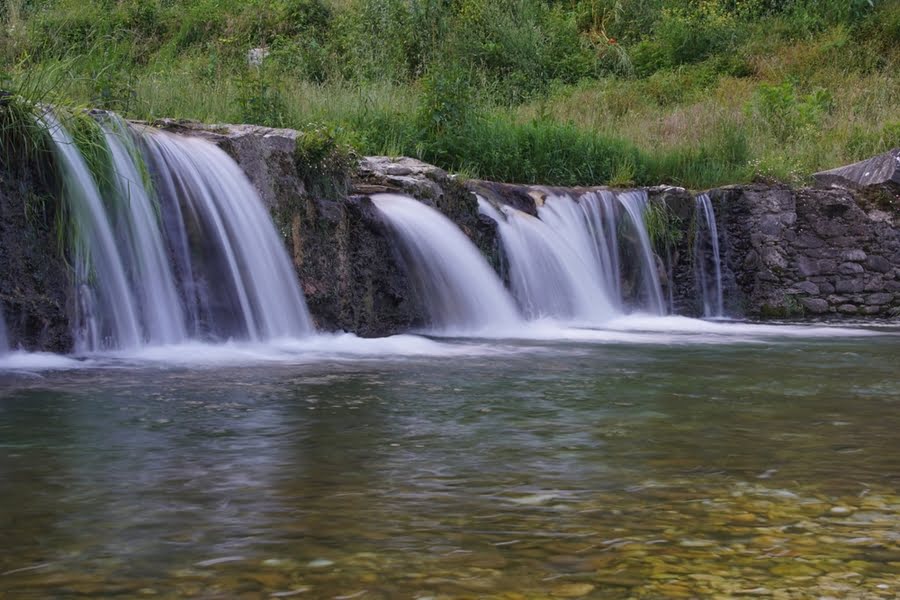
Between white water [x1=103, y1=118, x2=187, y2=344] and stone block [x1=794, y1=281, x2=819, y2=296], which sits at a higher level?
white water [x1=103, y1=118, x2=187, y2=344]

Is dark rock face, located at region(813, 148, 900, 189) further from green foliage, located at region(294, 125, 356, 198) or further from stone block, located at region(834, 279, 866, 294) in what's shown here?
green foliage, located at region(294, 125, 356, 198)

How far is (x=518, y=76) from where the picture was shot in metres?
18.0

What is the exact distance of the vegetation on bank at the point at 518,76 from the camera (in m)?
11.2

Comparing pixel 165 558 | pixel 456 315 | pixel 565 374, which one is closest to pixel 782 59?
pixel 456 315

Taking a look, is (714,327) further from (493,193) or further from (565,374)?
(565,374)

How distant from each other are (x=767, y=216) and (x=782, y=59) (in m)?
7.55

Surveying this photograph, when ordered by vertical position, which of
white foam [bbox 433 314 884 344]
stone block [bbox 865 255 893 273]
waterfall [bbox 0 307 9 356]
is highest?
stone block [bbox 865 255 893 273]

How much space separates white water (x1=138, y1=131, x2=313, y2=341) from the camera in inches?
275

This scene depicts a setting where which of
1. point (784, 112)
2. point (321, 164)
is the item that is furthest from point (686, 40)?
point (321, 164)

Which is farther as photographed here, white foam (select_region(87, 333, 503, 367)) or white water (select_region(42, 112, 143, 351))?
white water (select_region(42, 112, 143, 351))

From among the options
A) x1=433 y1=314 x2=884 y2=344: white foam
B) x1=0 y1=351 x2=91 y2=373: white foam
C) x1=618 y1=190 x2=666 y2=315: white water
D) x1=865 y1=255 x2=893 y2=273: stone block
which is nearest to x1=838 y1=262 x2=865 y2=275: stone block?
A: x1=865 y1=255 x2=893 y2=273: stone block

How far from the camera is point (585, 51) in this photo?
1983cm

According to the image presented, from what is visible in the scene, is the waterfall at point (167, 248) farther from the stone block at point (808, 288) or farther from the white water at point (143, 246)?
the stone block at point (808, 288)

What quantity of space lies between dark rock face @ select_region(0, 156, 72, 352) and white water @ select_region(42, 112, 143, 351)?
10 centimetres
